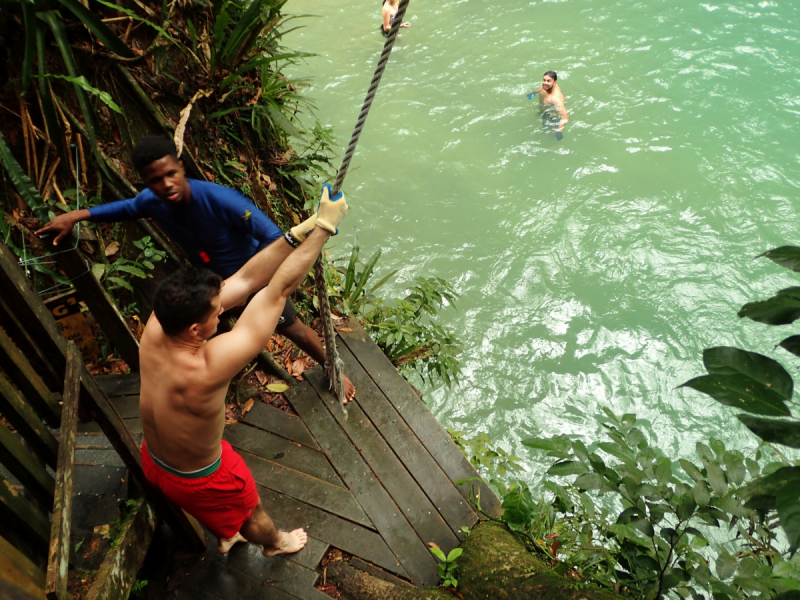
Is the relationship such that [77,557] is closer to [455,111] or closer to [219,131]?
[219,131]

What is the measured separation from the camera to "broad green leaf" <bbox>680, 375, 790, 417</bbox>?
992mm

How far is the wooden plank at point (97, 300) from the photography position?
2.61m

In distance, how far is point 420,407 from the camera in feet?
10.8

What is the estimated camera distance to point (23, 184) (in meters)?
2.83

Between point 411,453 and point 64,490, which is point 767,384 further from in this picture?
point 411,453

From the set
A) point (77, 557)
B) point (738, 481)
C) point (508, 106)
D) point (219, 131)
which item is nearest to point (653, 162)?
point (508, 106)

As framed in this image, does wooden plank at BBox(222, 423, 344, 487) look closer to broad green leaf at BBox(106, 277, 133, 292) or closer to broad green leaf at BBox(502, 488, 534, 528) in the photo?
broad green leaf at BBox(502, 488, 534, 528)

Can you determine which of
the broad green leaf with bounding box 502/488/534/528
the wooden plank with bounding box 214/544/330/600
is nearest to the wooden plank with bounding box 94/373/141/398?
the wooden plank with bounding box 214/544/330/600

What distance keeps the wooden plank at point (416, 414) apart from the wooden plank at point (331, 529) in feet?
1.73

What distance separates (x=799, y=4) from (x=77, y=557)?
12.8 metres

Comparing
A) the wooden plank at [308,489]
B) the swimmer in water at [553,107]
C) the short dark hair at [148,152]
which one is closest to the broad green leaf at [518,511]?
the wooden plank at [308,489]

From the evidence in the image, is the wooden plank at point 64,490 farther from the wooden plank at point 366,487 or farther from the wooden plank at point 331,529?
the wooden plank at point 366,487

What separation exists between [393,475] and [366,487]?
161 mm

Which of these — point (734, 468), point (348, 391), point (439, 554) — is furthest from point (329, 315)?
point (734, 468)
